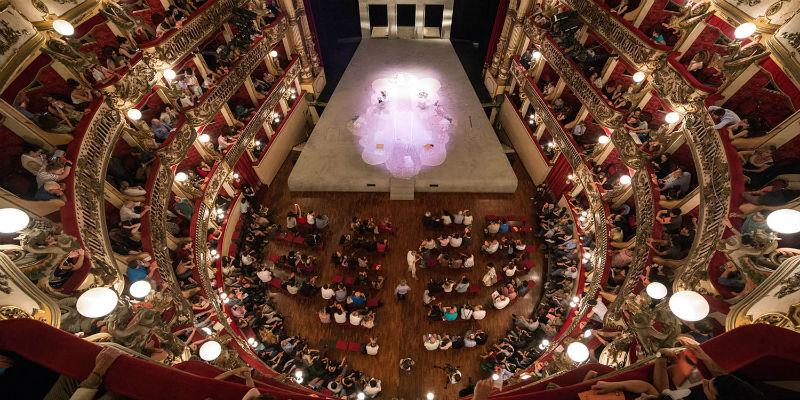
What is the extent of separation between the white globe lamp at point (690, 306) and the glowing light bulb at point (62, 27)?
36.5 feet

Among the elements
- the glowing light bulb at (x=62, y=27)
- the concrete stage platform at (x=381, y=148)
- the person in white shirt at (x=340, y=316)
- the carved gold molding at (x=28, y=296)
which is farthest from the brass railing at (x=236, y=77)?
the person in white shirt at (x=340, y=316)

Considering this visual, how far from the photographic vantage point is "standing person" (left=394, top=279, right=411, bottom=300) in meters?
11.6

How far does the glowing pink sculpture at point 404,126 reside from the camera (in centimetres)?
1470

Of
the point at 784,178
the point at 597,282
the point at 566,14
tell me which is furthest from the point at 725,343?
the point at 566,14

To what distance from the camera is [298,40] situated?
15.9 metres

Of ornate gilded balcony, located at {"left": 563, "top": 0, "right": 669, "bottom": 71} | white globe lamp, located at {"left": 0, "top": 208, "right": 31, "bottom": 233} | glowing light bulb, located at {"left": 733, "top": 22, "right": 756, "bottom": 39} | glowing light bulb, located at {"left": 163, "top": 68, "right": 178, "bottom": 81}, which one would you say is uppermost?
glowing light bulb, located at {"left": 733, "top": 22, "right": 756, "bottom": 39}

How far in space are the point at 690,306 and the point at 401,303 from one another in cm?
→ 878

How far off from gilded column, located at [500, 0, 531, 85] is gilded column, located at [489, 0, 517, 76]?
0.81 feet

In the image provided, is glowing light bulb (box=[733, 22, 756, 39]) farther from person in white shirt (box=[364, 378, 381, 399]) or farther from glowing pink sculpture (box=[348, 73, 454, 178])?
person in white shirt (box=[364, 378, 381, 399])

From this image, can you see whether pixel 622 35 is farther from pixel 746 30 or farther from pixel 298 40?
pixel 298 40

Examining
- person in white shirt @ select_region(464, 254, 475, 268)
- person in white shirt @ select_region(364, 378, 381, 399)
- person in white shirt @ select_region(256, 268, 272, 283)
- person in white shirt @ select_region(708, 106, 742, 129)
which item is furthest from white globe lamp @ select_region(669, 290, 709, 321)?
person in white shirt @ select_region(256, 268, 272, 283)

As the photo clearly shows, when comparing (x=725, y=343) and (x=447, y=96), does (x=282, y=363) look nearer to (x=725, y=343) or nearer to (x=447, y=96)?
(x=725, y=343)

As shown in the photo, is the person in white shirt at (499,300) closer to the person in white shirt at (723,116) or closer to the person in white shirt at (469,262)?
the person in white shirt at (469,262)

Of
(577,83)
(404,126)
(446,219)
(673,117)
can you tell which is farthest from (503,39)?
(673,117)
